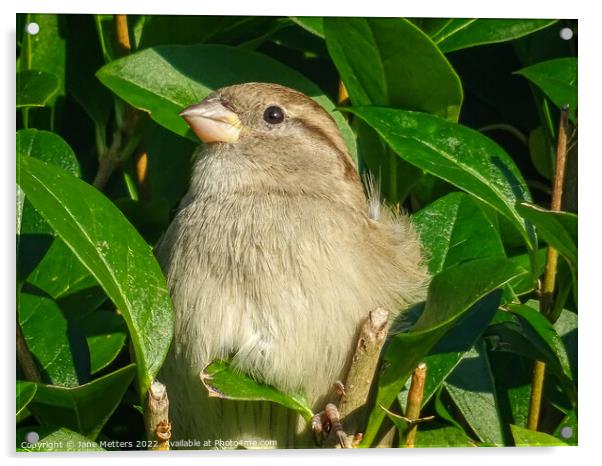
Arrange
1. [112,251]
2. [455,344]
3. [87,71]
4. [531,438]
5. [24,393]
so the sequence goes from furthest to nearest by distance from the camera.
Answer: [87,71], [531,438], [455,344], [24,393], [112,251]

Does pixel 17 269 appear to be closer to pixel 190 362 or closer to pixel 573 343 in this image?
pixel 190 362

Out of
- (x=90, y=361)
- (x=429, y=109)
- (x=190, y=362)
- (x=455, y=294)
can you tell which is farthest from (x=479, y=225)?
(x=90, y=361)

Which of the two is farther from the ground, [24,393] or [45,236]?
[45,236]

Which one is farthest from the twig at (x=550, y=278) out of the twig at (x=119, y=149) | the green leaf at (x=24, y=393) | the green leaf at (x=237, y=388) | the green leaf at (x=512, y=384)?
the green leaf at (x=24, y=393)

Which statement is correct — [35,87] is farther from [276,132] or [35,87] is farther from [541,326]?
[541,326]

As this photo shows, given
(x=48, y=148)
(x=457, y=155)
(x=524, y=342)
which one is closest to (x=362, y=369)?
(x=524, y=342)

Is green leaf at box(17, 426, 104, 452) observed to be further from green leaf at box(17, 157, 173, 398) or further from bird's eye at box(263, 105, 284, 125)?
bird's eye at box(263, 105, 284, 125)
